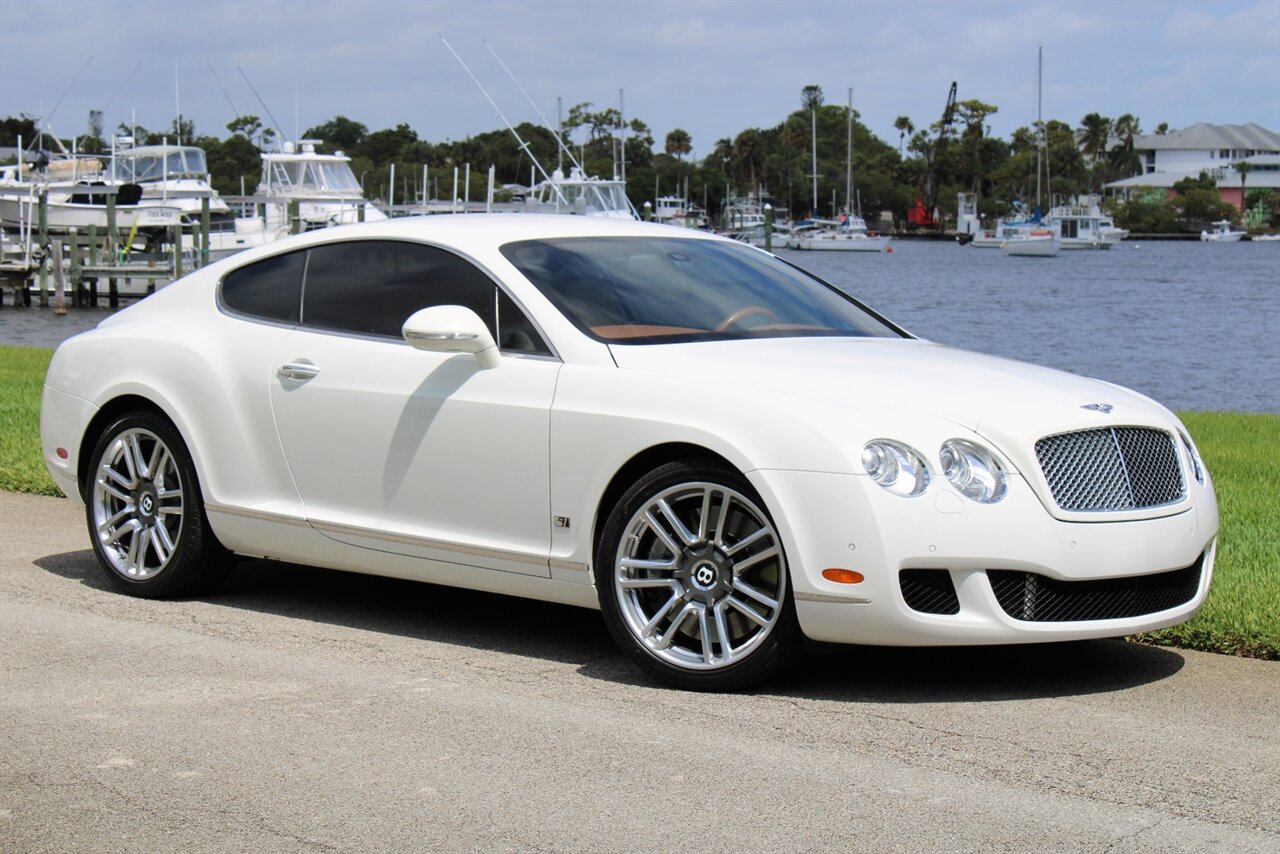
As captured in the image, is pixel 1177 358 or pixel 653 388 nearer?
pixel 653 388

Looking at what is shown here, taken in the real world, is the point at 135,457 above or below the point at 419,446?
below

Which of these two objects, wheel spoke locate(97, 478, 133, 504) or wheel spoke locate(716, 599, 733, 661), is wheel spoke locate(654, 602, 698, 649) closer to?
wheel spoke locate(716, 599, 733, 661)

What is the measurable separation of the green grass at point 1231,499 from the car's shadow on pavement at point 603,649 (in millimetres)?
257

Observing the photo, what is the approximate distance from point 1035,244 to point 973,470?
116959 mm

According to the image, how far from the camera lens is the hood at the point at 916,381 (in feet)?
17.7

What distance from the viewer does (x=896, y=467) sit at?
5.25m

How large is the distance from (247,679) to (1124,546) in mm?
2899

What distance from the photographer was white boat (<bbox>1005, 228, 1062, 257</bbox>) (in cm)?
11812

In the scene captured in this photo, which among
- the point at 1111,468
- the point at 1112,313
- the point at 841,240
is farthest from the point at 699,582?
the point at 841,240

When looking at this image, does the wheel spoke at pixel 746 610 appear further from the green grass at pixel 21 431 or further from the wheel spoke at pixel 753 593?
the green grass at pixel 21 431

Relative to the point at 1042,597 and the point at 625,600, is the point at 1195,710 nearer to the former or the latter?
the point at 1042,597

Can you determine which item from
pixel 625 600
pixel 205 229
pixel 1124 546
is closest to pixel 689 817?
pixel 625 600

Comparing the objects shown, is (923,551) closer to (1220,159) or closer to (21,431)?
(21,431)

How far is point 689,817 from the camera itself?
4.35m
